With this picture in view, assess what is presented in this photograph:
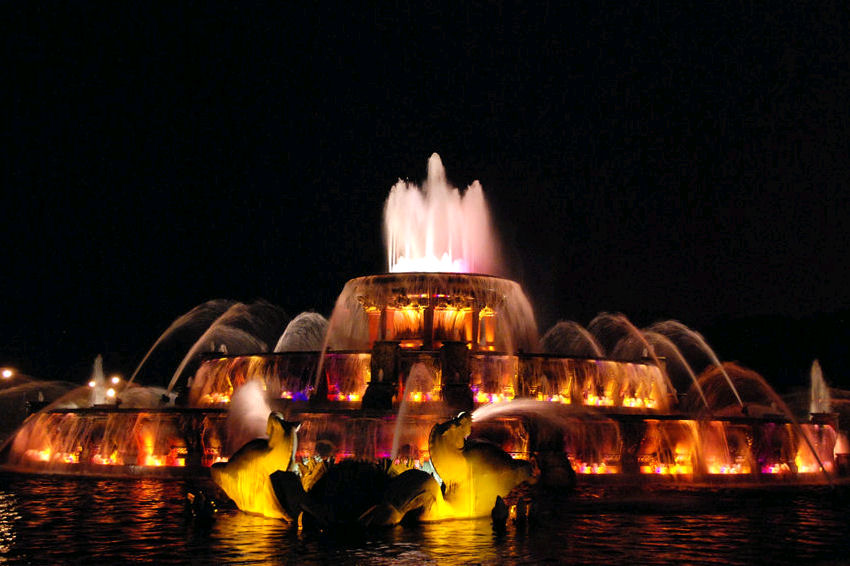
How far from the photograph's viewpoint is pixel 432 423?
2764 centimetres

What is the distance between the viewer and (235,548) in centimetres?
1567

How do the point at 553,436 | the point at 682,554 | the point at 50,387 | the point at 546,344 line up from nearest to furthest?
the point at 682,554, the point at 553,436, the point at 546,344, the point at 50,387

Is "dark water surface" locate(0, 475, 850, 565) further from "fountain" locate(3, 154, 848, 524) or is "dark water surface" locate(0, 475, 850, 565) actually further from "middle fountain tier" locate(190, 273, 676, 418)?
"middle fountain tier" locate(190, 273, 676, 418)

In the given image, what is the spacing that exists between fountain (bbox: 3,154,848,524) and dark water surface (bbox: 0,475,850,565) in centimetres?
111

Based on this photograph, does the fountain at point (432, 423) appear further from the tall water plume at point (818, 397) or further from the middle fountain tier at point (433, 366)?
the tall water plume at point (818, 397)

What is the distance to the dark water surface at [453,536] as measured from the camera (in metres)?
15.1

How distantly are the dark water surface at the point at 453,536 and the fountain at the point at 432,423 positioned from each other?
1.11 m

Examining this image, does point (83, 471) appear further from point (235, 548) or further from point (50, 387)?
point (50, 387)

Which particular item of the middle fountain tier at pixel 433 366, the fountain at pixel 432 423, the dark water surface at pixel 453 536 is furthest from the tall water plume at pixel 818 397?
the dark water surface at pixel 453 536

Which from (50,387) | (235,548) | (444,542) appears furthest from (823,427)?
(50,387)

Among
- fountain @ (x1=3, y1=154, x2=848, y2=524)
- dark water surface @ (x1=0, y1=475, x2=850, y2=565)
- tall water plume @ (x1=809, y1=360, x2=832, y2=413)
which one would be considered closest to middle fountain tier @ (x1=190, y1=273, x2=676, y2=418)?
fountain @ (x1=3, y1=154, x2=848, y2=524)

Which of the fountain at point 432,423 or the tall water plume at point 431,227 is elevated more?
the tall water plume at point 431,227

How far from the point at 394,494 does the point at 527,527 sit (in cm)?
253

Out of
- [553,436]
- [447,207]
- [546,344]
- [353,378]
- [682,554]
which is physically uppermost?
[447,207]
